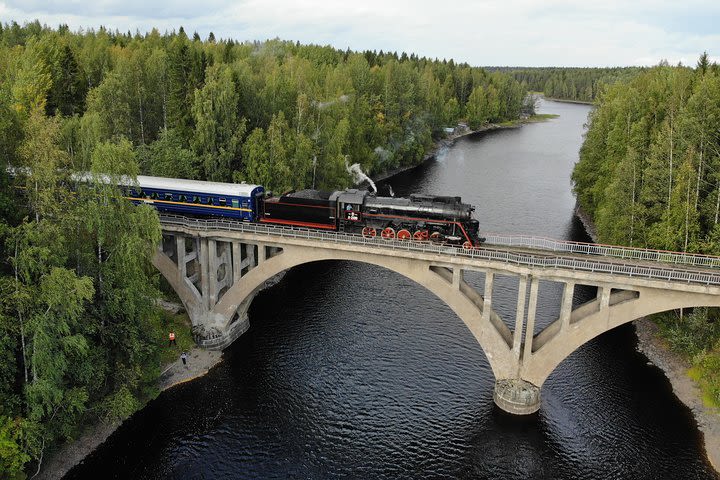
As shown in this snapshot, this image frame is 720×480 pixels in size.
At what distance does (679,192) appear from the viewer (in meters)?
45.4

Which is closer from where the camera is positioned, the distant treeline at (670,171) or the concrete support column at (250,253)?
the distant treeline at (670,171)

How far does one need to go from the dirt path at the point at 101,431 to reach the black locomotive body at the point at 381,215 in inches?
498

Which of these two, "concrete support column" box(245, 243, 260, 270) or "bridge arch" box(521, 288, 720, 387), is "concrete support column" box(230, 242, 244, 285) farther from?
"bridge arch" box(521, 288, 720, 387)

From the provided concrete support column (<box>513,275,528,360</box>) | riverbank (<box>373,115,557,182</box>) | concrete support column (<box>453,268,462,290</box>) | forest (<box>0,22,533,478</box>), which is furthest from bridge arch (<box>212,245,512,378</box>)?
riverbank (<box>373,115,557,182</box>)

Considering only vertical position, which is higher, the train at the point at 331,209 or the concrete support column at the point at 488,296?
the train at the point at 331,209

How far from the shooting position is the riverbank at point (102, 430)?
33.6m

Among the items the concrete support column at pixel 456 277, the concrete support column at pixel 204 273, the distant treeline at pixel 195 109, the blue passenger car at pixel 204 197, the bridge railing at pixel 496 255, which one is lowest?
the concrete support column at pixel 204 273

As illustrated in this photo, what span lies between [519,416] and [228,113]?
42857 mm

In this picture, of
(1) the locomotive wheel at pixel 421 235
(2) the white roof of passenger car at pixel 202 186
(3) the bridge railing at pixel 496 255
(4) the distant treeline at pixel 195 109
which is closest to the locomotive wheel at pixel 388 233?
(1) the locomotive wheel at pixel 421 235

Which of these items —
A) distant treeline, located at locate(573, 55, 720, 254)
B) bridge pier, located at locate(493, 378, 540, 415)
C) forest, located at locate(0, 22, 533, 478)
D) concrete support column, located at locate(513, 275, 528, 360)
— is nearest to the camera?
forest, located at locate(0, 22, 533, 478)

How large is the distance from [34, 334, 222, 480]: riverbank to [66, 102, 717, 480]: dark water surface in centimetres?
66

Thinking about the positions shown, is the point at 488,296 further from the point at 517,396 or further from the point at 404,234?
the point at 404,234

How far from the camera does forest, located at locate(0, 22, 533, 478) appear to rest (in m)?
30.1

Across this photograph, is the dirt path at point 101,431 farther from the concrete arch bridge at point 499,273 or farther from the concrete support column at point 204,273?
the concrete support column at point 204,273
